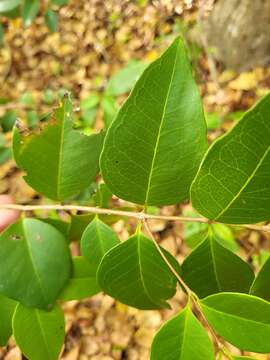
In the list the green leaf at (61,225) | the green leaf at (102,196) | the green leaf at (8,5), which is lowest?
the green leaf at (61,225)

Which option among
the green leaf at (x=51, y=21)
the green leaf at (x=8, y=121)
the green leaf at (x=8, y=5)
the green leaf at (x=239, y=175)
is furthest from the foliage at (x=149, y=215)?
the green leaf at (x=51, y=21)

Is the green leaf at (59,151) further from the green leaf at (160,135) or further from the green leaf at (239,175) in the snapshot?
the green leaf at (239,175)

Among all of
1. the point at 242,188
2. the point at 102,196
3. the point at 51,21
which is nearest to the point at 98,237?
the point at 102,196

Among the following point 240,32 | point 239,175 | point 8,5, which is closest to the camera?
point 239,175

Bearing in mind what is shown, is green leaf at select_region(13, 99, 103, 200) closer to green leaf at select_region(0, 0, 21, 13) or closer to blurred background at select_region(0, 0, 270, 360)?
blurred background at select_region(0, 0, 270, 360)

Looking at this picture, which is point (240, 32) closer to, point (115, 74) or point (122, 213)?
point (115, 74)

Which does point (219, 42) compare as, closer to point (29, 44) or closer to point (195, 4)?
point (195, 4)
